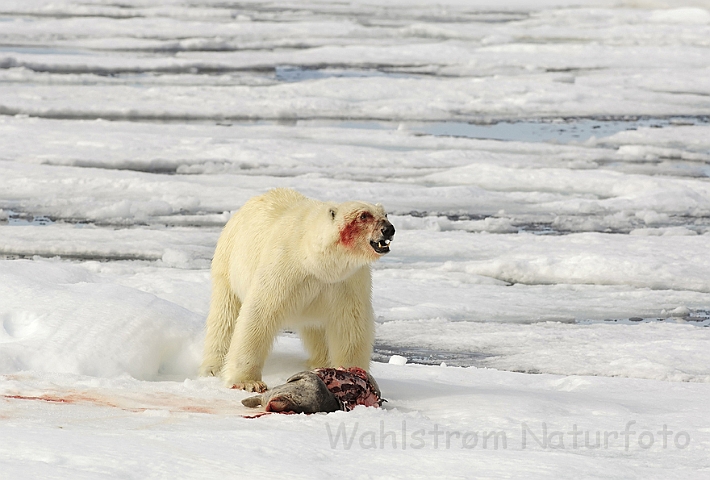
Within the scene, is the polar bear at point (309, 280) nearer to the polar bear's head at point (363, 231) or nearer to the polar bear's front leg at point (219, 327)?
the polar bear's head at point (363, 231)

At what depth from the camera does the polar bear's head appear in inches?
145

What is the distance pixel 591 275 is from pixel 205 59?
12093 mm

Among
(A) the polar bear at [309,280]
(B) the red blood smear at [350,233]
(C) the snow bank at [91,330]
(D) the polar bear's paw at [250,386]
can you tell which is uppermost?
(B) the red blood smear at [350,233]

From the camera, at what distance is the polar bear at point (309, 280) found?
3719 mm

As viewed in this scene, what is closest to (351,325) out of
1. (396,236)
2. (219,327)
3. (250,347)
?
(250,347)

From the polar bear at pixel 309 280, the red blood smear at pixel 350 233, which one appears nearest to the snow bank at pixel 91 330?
the polar bear at pixel 309 280

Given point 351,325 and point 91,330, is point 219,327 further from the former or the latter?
point 351,325

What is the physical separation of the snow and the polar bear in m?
0.23

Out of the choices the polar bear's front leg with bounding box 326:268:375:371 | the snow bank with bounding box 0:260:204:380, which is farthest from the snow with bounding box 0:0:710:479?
the polar bear's front leg with bounding box 326:268:375:371

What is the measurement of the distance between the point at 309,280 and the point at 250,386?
1.52ft

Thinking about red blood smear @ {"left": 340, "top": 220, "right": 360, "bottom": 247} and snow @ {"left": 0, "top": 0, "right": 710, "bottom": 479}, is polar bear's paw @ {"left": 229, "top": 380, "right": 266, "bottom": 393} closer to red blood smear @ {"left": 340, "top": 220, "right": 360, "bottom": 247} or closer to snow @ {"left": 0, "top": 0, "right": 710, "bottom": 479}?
snow @ {"left": 0, "top": 0, "right": 710, "bottom": 479}

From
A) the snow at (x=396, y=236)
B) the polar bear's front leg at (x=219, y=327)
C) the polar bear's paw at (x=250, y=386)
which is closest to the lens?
the snow at (x=396, y=236)

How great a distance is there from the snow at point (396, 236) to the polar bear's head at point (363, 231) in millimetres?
606

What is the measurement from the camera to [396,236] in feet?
25.7
